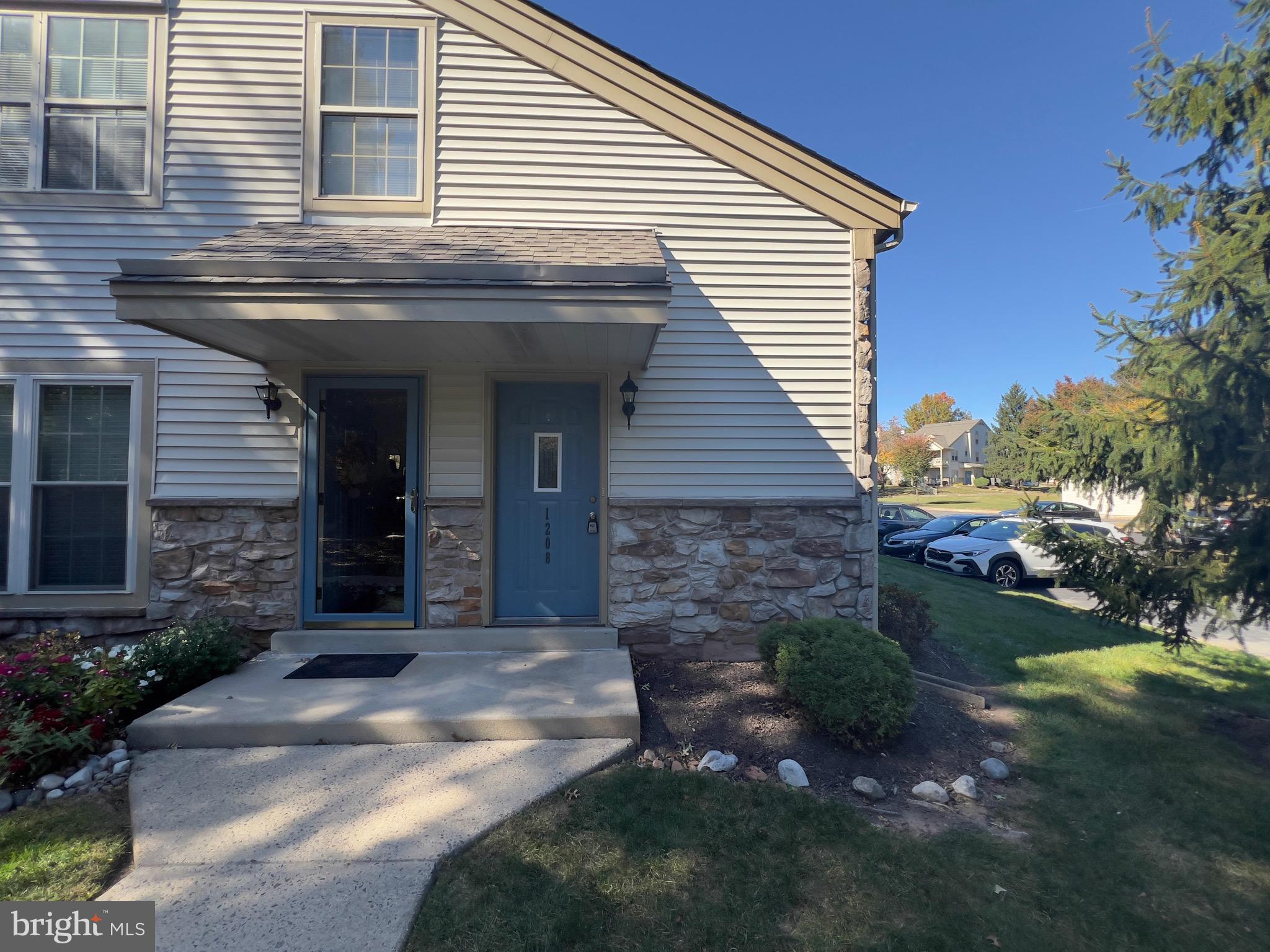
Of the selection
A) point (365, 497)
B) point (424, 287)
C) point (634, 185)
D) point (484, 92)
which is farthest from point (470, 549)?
point (484, 92)

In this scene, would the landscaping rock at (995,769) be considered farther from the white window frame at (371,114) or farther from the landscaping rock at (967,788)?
the white window frame at (371,114)

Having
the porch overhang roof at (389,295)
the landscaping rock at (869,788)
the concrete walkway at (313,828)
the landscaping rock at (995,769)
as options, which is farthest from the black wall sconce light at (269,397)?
the landscaping rock at (995,769)

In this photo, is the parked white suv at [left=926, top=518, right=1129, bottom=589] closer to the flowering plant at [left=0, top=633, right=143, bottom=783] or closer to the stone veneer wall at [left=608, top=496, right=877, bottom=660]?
the stone veneer wall at [left=608, top=496, right=877, bottom=660]

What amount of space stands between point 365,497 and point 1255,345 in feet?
21.9

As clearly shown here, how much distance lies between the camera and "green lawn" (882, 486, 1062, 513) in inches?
1321

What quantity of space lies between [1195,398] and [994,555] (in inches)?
317

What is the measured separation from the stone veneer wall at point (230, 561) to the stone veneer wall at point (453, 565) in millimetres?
1172

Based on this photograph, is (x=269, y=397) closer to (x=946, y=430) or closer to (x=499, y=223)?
(x=499, y=223)

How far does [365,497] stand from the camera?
17.1 ft

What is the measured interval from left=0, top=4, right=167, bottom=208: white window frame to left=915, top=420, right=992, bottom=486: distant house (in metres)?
64.8

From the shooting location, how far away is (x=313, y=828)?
2.82 metres

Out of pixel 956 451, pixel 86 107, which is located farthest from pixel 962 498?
pixel 86 107

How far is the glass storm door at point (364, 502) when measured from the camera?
516cm

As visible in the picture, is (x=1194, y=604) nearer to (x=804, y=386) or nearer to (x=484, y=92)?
(x=804, y=386)
